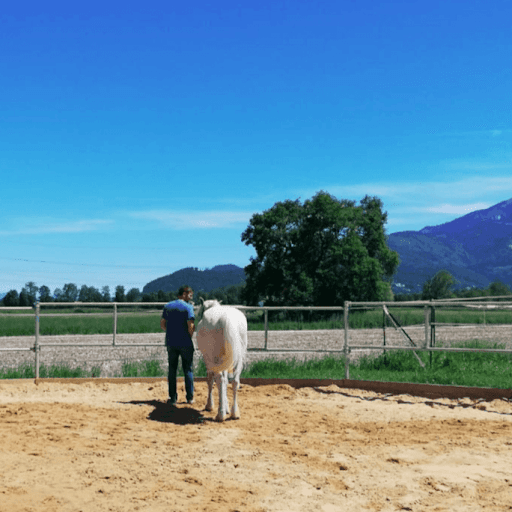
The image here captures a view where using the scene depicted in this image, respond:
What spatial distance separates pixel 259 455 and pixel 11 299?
2967 inches

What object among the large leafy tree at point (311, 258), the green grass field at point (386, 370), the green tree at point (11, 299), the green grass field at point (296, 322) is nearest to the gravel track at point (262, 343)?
the green grass field at point (296, 322)

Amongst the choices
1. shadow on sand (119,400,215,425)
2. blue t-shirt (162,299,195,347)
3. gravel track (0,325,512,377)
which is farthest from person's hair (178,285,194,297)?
gravel track (0,325,512,377)

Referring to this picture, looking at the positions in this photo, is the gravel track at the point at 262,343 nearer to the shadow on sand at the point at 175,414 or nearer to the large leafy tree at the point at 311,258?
→ the shadow on sand at the point at 175,414

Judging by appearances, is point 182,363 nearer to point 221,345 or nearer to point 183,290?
point 183,290

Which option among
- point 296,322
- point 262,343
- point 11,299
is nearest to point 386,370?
point 262,343

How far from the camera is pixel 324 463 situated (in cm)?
672

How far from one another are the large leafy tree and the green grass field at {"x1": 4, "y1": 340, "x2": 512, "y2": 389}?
28332 mm

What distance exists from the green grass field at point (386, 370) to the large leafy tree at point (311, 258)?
2833 cm

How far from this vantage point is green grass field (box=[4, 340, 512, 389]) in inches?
483

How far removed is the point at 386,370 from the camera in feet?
45.4

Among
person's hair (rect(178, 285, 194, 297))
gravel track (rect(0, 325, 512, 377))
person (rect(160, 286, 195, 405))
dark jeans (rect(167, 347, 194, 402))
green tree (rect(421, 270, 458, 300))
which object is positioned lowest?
gravel track (rect(0, 325, 512, 377))

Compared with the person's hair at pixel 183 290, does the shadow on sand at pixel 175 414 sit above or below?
below

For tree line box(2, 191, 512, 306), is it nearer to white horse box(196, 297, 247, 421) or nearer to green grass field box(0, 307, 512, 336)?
green grass field box(0, 307, 512, 336)

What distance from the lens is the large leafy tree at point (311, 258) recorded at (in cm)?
4397
